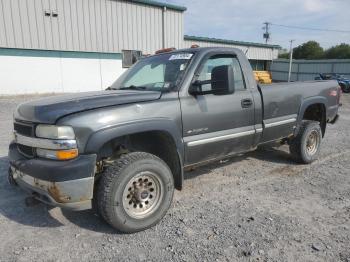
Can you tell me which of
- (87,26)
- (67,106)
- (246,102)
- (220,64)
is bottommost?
(246,102)

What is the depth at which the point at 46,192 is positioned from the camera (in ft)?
9.58

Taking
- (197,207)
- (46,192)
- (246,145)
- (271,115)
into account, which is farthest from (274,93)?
(46,192)

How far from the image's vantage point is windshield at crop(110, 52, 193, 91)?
380 cm

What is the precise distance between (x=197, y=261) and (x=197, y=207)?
110 centimetres

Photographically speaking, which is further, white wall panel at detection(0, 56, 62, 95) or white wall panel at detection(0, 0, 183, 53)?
white wall panel at detection(0, 0, 183, 53)

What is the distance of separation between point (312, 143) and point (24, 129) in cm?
466

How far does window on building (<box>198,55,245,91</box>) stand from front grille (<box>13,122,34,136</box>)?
6.26ft

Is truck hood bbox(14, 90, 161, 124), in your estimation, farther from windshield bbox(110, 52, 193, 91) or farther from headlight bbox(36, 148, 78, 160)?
windshield bbox(110, 52, 193, 91)

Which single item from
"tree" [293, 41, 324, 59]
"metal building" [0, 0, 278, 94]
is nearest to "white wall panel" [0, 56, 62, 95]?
"metal building" [0, 0, 278, 94]

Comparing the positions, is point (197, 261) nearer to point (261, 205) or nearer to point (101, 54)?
point (261, 205)

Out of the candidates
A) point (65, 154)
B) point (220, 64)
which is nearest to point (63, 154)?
point (65, 154)

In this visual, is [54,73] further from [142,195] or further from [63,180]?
[63,180]

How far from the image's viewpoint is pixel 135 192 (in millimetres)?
3305

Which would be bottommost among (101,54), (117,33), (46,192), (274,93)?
(46,192)
